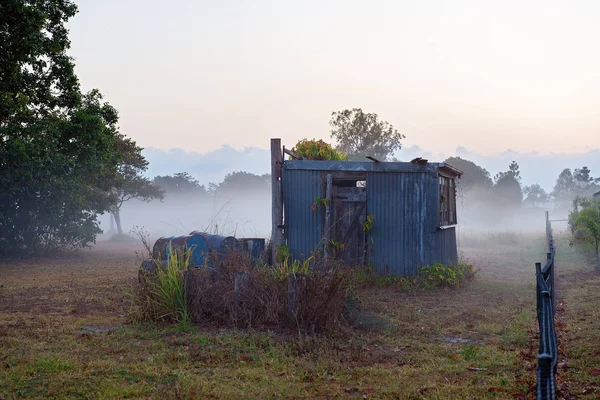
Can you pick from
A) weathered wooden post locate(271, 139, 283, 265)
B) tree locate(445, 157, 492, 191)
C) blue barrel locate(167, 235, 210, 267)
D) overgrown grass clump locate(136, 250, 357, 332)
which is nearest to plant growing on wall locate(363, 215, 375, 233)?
weathered wooden post locate(271, 139, 283, 265)

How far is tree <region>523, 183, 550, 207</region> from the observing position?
165 m

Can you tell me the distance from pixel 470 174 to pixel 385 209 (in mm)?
66154

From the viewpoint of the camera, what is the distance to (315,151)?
16.0 m

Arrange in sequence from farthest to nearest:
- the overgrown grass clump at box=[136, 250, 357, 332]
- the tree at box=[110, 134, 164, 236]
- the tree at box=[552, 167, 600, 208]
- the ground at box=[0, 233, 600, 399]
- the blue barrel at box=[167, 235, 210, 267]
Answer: the tree at box=[552, 167, 600, 208], the tree at box=[110, 134, 164, 236], the blue barrel at box=[167, 235, 210, 267], the overgrown grass clump at box=[136, 250, 357, 332], the ground at box=[0, 233, 600, 399]

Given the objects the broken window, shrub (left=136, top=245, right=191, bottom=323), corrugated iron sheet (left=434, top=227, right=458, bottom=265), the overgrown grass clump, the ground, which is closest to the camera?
the ground

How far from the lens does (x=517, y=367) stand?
22.6 ft

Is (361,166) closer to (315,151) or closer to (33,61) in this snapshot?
(315,151)

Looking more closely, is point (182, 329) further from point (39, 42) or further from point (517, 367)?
point (39, 42)

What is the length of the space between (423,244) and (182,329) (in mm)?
8185

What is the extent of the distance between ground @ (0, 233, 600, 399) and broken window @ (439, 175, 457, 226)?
12.4 feet

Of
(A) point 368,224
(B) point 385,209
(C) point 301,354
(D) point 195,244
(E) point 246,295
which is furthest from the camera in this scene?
(B) point 385,209

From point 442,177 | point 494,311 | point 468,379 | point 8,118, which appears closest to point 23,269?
point 8,118

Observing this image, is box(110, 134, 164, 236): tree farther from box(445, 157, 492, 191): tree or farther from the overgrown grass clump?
box(445, 157, 492, 191): tree

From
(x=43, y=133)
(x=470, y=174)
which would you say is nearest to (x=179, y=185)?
(x=470, y=174)
